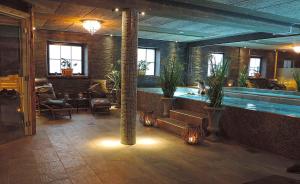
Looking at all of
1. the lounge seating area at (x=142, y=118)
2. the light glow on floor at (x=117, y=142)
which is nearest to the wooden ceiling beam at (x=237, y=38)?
the lounge seating area at (x=142, y=118)

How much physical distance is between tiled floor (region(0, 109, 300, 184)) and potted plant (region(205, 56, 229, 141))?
33cm

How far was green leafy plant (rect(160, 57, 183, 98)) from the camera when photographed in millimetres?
5477

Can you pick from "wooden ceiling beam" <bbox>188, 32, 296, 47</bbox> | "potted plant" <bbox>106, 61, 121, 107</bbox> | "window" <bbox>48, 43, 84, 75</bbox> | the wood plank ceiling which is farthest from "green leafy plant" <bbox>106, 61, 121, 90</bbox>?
"wooden ceiling beam" <bbox>188, 32, 296, 47</bbox>

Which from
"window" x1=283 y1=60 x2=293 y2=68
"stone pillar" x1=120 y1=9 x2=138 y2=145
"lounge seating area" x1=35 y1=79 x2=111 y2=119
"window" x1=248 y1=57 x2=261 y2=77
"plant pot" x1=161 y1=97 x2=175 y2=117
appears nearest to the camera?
"stone pillar" x1=120 y1=9 x2=138 y2=145

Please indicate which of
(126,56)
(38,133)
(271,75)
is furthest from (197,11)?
(271,75)

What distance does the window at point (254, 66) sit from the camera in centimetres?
1204

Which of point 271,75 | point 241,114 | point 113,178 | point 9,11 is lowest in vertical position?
point 113,178

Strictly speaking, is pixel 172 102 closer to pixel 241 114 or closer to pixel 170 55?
pixel 241 114

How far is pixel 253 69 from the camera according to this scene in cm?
1214

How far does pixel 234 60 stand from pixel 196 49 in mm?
2245

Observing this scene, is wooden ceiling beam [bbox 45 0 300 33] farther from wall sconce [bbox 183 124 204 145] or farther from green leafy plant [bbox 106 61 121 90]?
green leafy plant [bbox 106 61 121 90]

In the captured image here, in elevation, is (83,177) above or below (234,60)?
below

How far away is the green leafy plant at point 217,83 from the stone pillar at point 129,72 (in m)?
1.46

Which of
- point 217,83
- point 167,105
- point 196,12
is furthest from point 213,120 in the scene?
point 196,12
